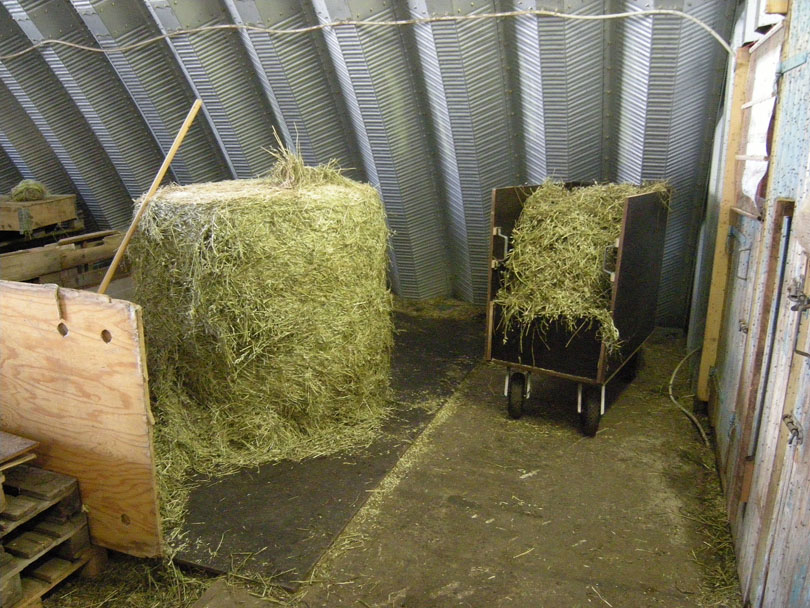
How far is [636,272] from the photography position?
12.2 ft

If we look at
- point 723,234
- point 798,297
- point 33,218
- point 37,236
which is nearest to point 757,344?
point 798,297

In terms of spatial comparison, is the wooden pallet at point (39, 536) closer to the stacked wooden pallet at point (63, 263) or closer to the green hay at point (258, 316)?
the green hay at point (258, 316)

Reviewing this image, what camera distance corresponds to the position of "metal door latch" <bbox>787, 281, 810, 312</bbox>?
1906mm

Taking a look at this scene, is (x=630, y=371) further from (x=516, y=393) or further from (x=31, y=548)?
(x=31, y=548)

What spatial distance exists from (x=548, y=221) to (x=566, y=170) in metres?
0.97

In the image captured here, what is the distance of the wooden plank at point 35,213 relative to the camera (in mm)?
4973

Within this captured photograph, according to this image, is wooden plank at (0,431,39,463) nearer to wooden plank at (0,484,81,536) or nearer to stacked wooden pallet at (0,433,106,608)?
stacked wooden pallet at (0,433,106,608)

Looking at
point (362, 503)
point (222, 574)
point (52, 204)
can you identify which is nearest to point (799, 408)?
point (362, 503)

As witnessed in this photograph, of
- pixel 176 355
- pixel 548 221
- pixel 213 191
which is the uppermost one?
pixel 213 191

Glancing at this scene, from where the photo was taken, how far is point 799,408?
1937 mm

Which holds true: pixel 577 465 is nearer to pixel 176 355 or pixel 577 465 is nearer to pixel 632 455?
pixel 632 455

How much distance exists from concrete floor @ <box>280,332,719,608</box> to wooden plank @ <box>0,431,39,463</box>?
1255 millimetres

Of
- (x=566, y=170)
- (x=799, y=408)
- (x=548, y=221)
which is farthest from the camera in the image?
(x=566, y=170)

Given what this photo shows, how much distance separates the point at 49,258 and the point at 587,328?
327 centimetres
